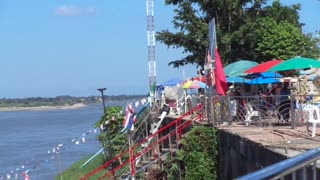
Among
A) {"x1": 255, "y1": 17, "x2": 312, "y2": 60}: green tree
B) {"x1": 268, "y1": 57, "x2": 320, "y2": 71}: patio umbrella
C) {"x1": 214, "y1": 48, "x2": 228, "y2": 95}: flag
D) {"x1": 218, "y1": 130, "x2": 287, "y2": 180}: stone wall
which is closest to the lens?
{"x1": 218, "y1": 130, "x2": 287, "y2": 180}: stone wall

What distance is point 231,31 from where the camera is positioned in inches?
1330

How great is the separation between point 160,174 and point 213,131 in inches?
140

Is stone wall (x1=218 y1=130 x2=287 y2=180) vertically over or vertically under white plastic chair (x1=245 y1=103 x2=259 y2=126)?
under

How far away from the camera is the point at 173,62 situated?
36156 mm

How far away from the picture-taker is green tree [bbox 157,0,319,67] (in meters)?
31.9

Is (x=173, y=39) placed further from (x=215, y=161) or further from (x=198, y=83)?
(x=215, y=161)

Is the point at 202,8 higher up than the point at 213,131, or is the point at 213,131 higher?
the point at 202,8

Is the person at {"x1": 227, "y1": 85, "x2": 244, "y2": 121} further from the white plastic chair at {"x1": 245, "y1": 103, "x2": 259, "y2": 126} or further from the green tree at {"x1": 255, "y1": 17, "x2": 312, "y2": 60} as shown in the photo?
the green tree at {"x1": 255, "y1": 17, "x2": 312, "y2": 60}

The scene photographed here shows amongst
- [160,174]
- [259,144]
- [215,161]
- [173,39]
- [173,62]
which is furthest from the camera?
[173,62]

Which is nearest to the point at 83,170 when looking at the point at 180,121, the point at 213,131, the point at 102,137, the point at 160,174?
the point at 102,137

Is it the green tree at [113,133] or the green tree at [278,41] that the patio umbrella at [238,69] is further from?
the green tree at [278,41]

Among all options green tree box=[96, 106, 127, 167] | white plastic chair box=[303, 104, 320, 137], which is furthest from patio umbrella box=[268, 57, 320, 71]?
green tree box=[96, 106, 127, 167]

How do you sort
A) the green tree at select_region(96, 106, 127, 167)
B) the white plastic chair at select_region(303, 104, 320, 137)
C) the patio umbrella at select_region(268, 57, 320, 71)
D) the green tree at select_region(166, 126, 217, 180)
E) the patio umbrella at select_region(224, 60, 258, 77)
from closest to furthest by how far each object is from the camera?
the white plastic chair at select_region(303, 104, 320, 137)
the green tree at select_region(166, 126, 217, 180)
the patio umbrella at select_region(268, 57, 320, 71)
the patio umbrella at select_region(224, 60, 258, 77)
the green tree at select_region(96, 106, 127, 167)

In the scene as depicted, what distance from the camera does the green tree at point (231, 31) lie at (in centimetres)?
3194
